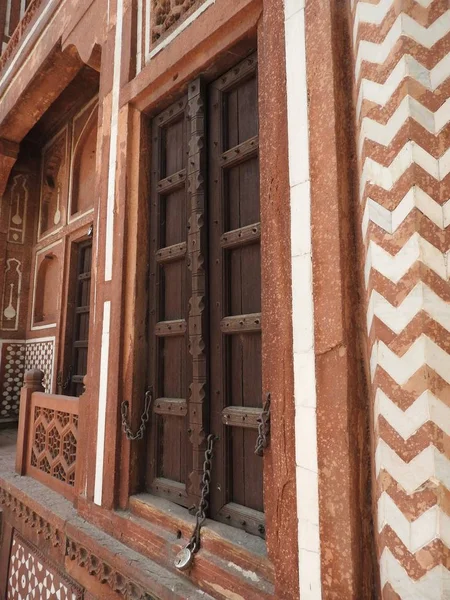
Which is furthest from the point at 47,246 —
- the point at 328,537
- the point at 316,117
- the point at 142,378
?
the point at 328,537

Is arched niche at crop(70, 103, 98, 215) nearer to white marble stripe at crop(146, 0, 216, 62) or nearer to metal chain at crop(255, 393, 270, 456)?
white marble stripe at crop(146, 0, 216, 62)

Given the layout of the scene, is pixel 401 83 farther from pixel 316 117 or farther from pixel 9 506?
pixel 9 506

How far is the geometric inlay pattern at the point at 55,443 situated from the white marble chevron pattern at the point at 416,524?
2.20 meters

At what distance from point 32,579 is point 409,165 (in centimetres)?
337

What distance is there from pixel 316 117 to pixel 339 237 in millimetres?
472

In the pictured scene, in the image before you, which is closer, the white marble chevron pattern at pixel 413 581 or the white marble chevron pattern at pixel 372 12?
the white marble chevron pattern at pixel 413 581

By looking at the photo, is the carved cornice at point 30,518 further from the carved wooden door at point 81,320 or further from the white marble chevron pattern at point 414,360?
the white marble chevron pattern at point 414,360

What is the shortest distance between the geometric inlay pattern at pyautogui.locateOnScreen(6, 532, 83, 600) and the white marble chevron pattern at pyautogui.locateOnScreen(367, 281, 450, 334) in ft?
7.59

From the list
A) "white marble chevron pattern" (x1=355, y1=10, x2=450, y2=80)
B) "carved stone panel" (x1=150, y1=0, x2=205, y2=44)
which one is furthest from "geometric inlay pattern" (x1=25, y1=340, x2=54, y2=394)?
"white marble chevron pattern" (x1=355, y1=10, x2=450, y2=80)

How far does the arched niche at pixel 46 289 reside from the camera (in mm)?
5988

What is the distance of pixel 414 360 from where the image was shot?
1236mm

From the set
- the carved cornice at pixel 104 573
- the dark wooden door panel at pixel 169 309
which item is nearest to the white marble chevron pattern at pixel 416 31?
the dark wooden door panel at pixel 169 309

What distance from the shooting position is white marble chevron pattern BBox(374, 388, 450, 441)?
1.19 metres

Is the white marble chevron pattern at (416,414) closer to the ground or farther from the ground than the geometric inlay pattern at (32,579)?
farther from the ground
